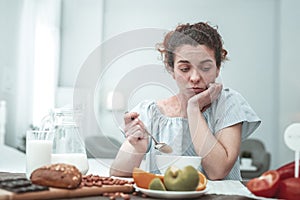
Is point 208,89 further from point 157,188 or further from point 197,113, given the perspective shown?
point 157,188

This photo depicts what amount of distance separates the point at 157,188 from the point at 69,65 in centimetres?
448

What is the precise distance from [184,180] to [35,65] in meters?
4.02

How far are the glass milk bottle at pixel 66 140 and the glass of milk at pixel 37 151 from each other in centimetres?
6

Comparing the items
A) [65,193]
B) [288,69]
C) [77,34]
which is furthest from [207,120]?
[77,34]

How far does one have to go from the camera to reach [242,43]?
4.99m

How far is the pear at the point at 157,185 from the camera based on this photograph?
92 cm

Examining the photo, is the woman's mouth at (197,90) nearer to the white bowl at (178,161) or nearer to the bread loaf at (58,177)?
the white bowl at (178,161)

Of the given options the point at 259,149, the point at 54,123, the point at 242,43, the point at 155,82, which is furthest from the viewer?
the point at 242,43

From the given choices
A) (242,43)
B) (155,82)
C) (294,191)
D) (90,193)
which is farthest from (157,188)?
(242,43)

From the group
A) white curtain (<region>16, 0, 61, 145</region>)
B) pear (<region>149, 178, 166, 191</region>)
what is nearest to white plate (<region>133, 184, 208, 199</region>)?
pear (<region>149, 178, 166, 191</region>)

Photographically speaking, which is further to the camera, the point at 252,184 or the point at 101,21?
the point at 101,21

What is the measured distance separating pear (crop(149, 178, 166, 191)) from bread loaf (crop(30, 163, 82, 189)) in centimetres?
14

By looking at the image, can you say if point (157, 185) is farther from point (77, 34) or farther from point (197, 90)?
point (77, 34)

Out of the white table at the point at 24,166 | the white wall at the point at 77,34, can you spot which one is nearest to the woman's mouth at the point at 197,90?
the white table at the point at 24,166
